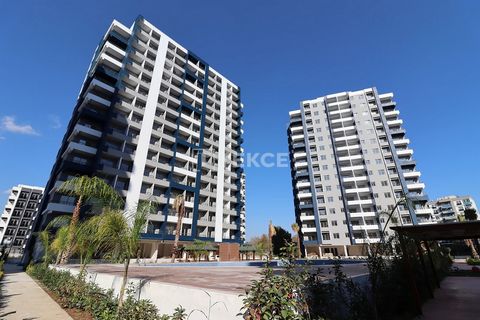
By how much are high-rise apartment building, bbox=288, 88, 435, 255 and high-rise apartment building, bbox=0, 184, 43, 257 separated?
103787 millimetres

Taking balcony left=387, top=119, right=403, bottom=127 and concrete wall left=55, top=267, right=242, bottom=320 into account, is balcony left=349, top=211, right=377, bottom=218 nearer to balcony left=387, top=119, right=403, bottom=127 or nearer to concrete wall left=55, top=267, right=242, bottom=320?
balcony left=387, top=119, right=403, bottom=127

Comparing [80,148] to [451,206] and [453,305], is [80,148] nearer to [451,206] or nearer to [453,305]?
[453,305]

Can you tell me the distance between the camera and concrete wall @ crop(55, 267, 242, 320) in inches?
214

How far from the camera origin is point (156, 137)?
160 ft

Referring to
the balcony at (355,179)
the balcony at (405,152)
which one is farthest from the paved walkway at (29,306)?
the balcony at (405,152)

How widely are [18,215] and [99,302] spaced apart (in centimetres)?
12629

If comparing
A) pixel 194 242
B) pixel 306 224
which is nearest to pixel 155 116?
pixel 194 242

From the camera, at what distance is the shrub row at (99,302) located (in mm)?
7246

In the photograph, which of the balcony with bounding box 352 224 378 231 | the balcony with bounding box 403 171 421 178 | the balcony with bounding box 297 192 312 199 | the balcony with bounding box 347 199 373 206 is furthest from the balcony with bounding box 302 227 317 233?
the balcony with bounding box 403 171 421 178

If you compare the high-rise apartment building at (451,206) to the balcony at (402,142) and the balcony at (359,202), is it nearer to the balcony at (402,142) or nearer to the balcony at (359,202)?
the balcony at (402,142)

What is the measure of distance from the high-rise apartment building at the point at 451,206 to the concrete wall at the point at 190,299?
165 metres

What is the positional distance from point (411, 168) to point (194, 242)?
58.7 m

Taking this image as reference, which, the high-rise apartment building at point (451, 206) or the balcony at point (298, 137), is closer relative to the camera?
the balcony at point (298, 137)

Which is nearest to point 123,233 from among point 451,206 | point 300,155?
point 300,155
